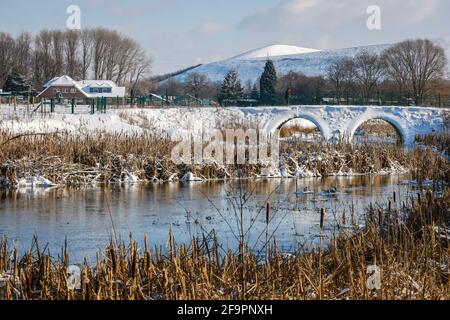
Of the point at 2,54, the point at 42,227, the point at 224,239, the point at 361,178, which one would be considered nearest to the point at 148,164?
the point at 361,178

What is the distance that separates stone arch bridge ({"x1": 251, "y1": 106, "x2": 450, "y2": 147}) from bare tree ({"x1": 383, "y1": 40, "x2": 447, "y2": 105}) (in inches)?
702

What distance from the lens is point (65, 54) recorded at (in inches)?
2363

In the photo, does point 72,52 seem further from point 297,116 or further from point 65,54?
point 297,116

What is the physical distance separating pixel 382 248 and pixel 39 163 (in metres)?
13.2

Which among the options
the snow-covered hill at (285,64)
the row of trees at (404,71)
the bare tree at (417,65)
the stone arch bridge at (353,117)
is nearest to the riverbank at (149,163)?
the stone arch bridge at (353,117)

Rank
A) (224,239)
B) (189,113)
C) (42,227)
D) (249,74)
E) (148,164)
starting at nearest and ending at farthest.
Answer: (224,239) → (42,227) → (148,164) → (189,113) → (249,74)

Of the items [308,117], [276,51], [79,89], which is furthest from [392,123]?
[276,51]

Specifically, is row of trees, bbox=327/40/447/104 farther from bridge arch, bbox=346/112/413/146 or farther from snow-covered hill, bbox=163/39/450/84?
snow-covered hill, bbox=163/39/450/84

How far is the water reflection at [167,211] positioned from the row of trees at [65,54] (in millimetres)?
34151

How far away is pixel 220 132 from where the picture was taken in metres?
28.7

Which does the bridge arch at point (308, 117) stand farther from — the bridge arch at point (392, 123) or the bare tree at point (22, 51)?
the bare tree at point (22, 51)

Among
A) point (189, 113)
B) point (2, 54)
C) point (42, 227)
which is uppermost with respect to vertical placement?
point (2, 54)
